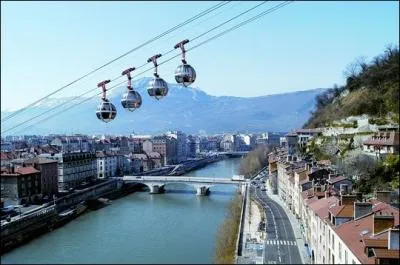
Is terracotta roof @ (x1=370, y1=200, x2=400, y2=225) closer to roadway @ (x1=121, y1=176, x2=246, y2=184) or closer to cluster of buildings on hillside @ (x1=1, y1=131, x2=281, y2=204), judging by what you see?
cluster of buildings on hillside @ (x1=1, y1=131, x2=281, y2=204)

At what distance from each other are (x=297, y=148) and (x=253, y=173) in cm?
184

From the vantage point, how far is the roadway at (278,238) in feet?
21.6

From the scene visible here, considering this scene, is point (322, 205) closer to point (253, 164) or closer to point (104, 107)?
point (104, 107)

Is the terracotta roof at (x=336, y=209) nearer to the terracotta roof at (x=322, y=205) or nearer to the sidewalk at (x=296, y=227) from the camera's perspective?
the terracotta roof at (x=322, y=205)

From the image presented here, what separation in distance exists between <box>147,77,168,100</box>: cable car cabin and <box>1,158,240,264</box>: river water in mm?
1100

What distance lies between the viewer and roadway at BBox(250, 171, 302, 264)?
6586 millimetres

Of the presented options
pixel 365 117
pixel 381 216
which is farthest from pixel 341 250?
pixel 365 117

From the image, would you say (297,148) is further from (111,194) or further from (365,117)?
(111,194)

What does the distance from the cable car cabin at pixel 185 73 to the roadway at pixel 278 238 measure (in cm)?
398

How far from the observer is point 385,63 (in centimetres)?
1608

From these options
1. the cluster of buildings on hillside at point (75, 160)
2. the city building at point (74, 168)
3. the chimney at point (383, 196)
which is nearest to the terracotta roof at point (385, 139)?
the chimney at point (383, 196)

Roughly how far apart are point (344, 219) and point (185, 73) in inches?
134

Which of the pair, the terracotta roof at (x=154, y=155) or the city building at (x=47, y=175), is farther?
the terracotta roof at (x=154, y=155)

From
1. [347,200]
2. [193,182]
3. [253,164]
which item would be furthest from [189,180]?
[347,200]
